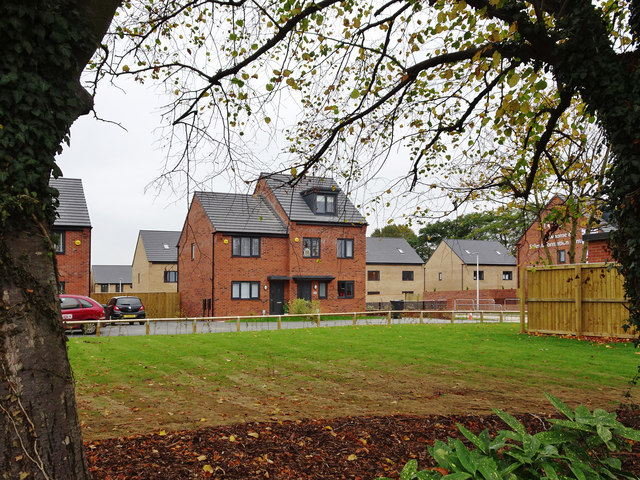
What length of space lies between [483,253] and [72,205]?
40.0m

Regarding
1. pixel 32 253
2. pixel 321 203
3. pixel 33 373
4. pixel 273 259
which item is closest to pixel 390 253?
pixel 321 203

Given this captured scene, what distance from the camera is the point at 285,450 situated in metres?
4.96

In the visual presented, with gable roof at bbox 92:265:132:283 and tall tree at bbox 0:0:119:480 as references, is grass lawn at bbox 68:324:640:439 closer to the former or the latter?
tall tree at bbox 0:0:119:480

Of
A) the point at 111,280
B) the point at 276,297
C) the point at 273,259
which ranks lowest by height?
the point at 276,297

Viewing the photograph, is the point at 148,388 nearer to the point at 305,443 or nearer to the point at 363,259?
the point at 305,443

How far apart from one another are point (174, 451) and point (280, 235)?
2929 centimetres

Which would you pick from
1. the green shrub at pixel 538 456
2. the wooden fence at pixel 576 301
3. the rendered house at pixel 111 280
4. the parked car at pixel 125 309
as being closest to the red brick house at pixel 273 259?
the parked car at pixel 125 309

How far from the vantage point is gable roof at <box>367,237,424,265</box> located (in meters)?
52.4

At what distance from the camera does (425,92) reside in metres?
8.69

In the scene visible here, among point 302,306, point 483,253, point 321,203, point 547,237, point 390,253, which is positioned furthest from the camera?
point 483,253

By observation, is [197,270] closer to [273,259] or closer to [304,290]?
[273,259]

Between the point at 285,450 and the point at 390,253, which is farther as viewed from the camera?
the point at 390,253

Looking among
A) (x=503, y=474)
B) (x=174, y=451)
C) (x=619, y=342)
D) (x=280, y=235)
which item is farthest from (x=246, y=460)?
(x=280, y=235)

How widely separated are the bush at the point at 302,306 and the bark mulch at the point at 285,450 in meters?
25.0
